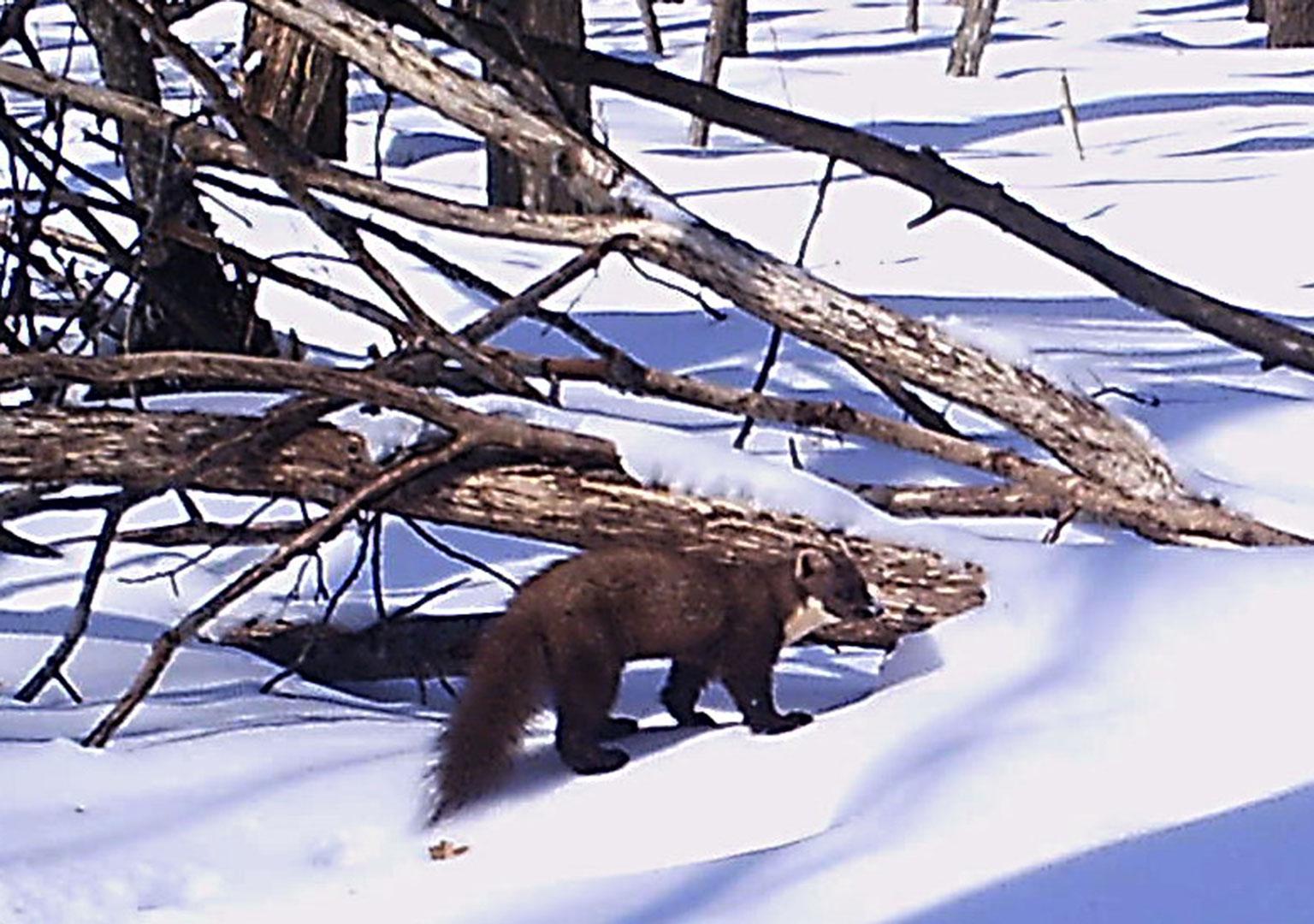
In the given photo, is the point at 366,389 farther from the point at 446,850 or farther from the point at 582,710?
the point at 446,850

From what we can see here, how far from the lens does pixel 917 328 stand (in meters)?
4.19

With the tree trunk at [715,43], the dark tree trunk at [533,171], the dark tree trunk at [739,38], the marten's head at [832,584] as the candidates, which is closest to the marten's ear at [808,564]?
the marten's head at [832,584]

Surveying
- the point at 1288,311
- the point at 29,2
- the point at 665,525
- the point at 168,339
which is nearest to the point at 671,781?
the point at 665,525

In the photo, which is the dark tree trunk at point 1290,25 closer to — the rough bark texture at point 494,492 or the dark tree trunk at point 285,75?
the dark tree trunk at point 285,75

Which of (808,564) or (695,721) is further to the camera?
(695,721)

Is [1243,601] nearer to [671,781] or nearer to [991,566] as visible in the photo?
[991,566]

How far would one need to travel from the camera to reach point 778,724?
3.81 m

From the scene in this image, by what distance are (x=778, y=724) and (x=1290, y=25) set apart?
19.2 metres

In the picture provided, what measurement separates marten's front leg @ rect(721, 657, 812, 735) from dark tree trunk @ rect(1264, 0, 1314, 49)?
18.7 m

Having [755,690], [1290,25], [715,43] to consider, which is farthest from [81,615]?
[1290,25]

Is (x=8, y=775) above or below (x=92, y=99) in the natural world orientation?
below

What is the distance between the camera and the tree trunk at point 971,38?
1950cm

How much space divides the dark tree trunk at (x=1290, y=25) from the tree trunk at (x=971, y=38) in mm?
3215

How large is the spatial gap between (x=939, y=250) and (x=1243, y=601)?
289 inches
